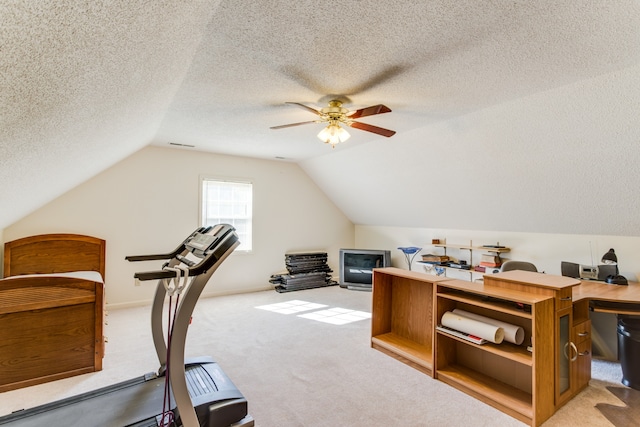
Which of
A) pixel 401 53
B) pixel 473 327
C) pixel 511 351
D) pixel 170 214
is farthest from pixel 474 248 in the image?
pixel 170 214

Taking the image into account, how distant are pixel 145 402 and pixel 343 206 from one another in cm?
509

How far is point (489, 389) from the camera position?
2287 mm

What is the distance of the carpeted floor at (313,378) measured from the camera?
2100mm

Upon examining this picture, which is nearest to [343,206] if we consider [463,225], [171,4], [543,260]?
[463,225]

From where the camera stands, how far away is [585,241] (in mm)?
3625

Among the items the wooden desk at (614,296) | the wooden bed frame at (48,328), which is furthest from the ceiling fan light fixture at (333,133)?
the wooden bed frame at (48,328)

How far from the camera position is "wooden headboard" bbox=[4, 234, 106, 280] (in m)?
3.58

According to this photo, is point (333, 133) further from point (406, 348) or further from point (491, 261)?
point (491, 261)

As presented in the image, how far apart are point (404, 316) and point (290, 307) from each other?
2.00 metres

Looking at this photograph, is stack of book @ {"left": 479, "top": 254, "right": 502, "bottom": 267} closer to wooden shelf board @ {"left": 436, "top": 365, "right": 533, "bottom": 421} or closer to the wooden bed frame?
wooden shelf board @ {"left": 436, "top": 365, "right": 533, "bottom": 421}

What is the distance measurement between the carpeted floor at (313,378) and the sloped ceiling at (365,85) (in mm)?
1711

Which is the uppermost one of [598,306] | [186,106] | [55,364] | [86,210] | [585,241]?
[186,106]

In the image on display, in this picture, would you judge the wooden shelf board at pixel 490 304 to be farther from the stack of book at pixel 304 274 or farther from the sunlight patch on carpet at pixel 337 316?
the stack of book at pixel 304 274

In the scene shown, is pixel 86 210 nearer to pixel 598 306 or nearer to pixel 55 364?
pixel 55 364
